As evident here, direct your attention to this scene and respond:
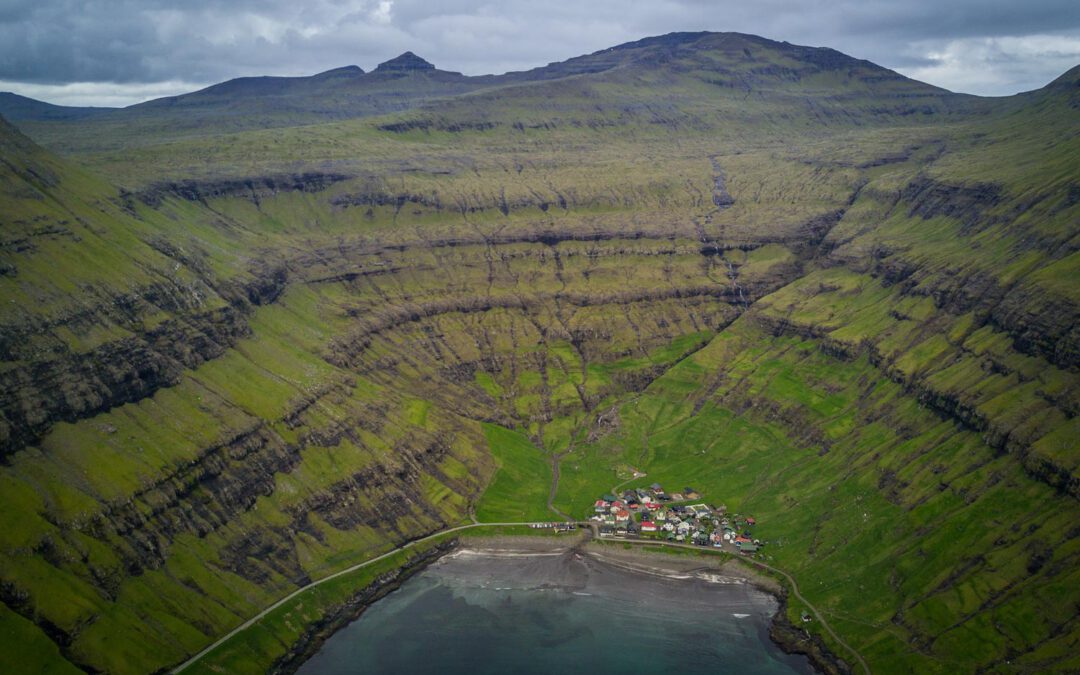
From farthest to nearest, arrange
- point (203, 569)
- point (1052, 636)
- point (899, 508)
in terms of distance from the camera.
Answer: point (899, 508) < point (203, 569) < point (1052, 636)

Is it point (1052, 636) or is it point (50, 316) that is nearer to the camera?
point (1052, 636)

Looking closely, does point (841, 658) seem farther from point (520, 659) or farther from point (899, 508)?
point (520, 659)

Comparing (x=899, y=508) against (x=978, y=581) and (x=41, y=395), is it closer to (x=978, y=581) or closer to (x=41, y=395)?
(x=978, y=581)

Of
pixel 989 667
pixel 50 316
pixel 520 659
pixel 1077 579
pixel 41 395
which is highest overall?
pixel 50 316

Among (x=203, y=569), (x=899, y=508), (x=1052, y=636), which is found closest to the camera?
(x=1052, y=636)

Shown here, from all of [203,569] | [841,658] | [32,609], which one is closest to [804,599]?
[841,658]

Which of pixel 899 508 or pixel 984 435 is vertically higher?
pixel 984 435
